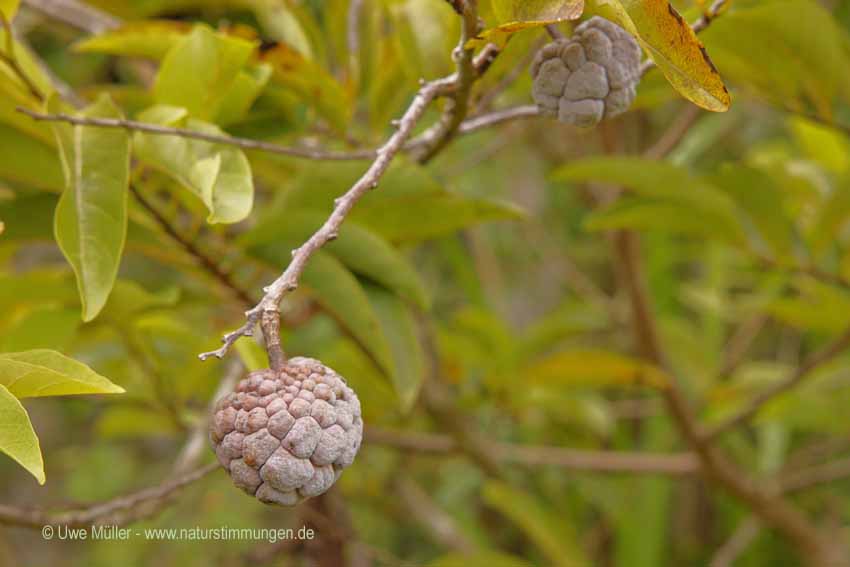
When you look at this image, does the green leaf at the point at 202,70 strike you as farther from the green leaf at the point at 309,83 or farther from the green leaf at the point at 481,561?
the green leaf at the point at 481,561

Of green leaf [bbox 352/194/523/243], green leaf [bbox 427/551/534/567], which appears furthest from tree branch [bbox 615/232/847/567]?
green leaf [bbox 352/194/523/243]

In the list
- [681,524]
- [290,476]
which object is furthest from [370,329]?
[681,524]

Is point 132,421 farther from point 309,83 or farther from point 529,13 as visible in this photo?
point 529,13

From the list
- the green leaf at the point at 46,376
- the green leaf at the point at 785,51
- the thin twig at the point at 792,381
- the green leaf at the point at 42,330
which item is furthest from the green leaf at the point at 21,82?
the thin twig at the point at 792,381

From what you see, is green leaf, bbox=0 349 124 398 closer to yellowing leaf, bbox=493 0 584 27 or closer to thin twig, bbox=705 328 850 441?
yellowing leaf, bbox=493 0 584 27

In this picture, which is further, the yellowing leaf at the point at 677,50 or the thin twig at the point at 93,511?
the thin twig at the point at 93,511

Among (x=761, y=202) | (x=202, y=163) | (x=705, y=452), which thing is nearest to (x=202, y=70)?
(x=202, y=163)
